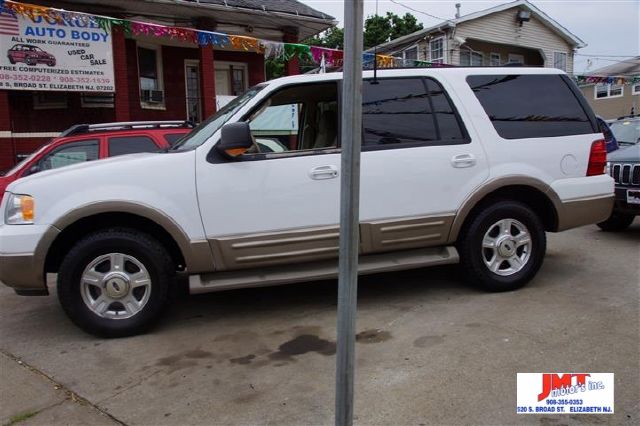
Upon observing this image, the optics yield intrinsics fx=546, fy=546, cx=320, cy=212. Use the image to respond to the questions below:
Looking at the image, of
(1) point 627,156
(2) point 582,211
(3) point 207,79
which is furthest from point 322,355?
(3) point 207,79

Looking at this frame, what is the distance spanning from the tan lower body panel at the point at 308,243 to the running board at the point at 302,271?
8 centimetres

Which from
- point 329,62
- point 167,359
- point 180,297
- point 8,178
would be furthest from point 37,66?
point 167,359

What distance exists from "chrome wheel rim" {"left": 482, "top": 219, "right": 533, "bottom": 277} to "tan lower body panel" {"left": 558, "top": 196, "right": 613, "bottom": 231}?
0.40 meters

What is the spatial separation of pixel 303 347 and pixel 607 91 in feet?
110

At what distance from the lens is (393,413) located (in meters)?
2.92

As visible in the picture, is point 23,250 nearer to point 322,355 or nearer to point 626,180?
point 322,355

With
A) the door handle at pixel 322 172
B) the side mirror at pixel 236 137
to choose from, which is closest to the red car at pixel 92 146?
the side mirror at pixel 236 137

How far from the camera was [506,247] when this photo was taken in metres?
4.82

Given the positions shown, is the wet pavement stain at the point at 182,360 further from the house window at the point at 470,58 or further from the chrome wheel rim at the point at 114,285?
the house window at the point at 470,58

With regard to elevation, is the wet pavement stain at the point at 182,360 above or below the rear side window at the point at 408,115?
below

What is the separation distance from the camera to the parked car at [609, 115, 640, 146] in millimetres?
10133

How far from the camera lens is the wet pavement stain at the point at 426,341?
379 cm

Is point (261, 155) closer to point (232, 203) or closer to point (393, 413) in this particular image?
point (232, 203)

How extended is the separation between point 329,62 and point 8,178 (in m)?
7.49
